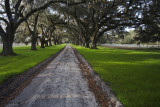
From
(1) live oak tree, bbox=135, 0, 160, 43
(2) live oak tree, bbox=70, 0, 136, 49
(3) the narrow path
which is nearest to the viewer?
(3) the narrow path

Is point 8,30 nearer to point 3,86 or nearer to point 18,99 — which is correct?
point 3,86

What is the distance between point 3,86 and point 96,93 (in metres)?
4.30

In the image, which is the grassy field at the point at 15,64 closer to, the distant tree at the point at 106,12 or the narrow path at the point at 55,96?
the narrow path at the point at 55,96

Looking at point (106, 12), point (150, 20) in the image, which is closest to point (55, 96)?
point (106, 12)

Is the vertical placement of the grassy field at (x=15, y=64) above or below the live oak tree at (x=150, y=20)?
below

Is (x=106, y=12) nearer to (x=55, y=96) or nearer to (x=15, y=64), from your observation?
(x=15, y=64)

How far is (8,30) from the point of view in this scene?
17344 millimetres

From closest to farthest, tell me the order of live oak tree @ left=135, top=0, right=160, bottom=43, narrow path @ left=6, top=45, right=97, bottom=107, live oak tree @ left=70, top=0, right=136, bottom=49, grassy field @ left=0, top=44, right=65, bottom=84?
narrow path @ left=6, top=45, right=97, bottom=107
grassy field @ left=0, top=44, right=65, bottom=84
live oak tree @ left=135, top=0, right=160, bottom=43
live oak tree @ left=70, top=0, right=136, bottom=49

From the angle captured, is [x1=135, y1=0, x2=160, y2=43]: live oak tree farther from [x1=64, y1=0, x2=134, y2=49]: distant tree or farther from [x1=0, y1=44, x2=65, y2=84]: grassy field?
[x1=0, y1=44, x2=65, y2=84]: grassy field

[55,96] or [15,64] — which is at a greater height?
[15,64]

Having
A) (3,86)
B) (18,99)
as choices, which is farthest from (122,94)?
(3,86)

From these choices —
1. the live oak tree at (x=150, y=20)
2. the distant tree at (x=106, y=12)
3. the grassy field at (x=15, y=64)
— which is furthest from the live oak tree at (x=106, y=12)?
the grassy field at (x=15, y=64)

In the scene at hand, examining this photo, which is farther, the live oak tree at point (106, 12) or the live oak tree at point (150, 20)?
the live oak tree at point (106, 12)

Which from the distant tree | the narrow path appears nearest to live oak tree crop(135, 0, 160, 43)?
the distant tree
